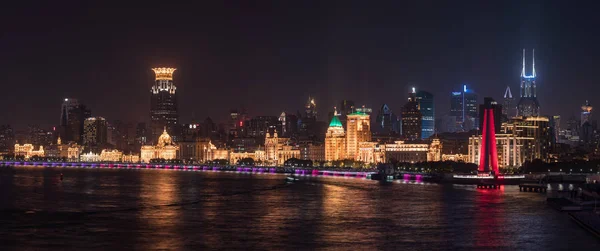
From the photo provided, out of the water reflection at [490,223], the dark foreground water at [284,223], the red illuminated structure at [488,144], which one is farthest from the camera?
the red illuminated structure at [488,144]

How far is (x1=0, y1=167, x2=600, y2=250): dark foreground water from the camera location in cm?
5206

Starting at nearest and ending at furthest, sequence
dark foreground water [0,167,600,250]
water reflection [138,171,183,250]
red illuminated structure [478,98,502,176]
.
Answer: water reflection [138,171,183,250]
dark foreground water [0,167,600,250]
red illuminated structure [478,98,502,176]

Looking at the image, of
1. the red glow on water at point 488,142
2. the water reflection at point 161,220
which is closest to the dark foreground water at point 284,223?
the water reflection at point 161,220

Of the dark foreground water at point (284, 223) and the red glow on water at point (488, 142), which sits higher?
the red glow on water at point (488, 142)

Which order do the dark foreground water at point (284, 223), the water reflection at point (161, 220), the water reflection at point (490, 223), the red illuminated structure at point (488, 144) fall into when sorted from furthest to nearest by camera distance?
the red illuminated structure at point (488, 144) → the water reflection at point (490, 223) → the dark foreground water at point (284, 223) → the water reflection at point (161, 220)

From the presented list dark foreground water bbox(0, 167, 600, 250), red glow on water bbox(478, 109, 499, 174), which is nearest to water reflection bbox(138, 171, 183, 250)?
dark foreground water bbox(0, 167, 600, 250)

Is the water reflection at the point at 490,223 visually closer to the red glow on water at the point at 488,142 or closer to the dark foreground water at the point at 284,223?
the dark foreground water at the point at 284,223

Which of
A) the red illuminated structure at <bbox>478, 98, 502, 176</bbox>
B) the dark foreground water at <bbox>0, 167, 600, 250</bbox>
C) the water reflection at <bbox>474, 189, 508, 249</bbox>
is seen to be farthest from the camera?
the red illuminated structure at <bbox>478, 98, 502, 176</bbox>

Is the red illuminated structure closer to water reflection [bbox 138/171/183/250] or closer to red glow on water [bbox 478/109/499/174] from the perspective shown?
red glow on water [bbox 478/109/499/174]

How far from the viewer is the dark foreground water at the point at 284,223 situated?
52062mm

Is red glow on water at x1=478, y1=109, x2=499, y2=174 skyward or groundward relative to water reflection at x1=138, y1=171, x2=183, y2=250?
skyward

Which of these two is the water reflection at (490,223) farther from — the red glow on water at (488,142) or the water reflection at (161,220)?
the red glow on water at (488,142)

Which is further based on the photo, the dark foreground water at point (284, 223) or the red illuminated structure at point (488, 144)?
the red illuminated structure at point (488, 144)

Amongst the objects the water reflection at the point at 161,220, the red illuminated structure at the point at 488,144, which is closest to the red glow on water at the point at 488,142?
the red illuminated structure at the point at 488,144
